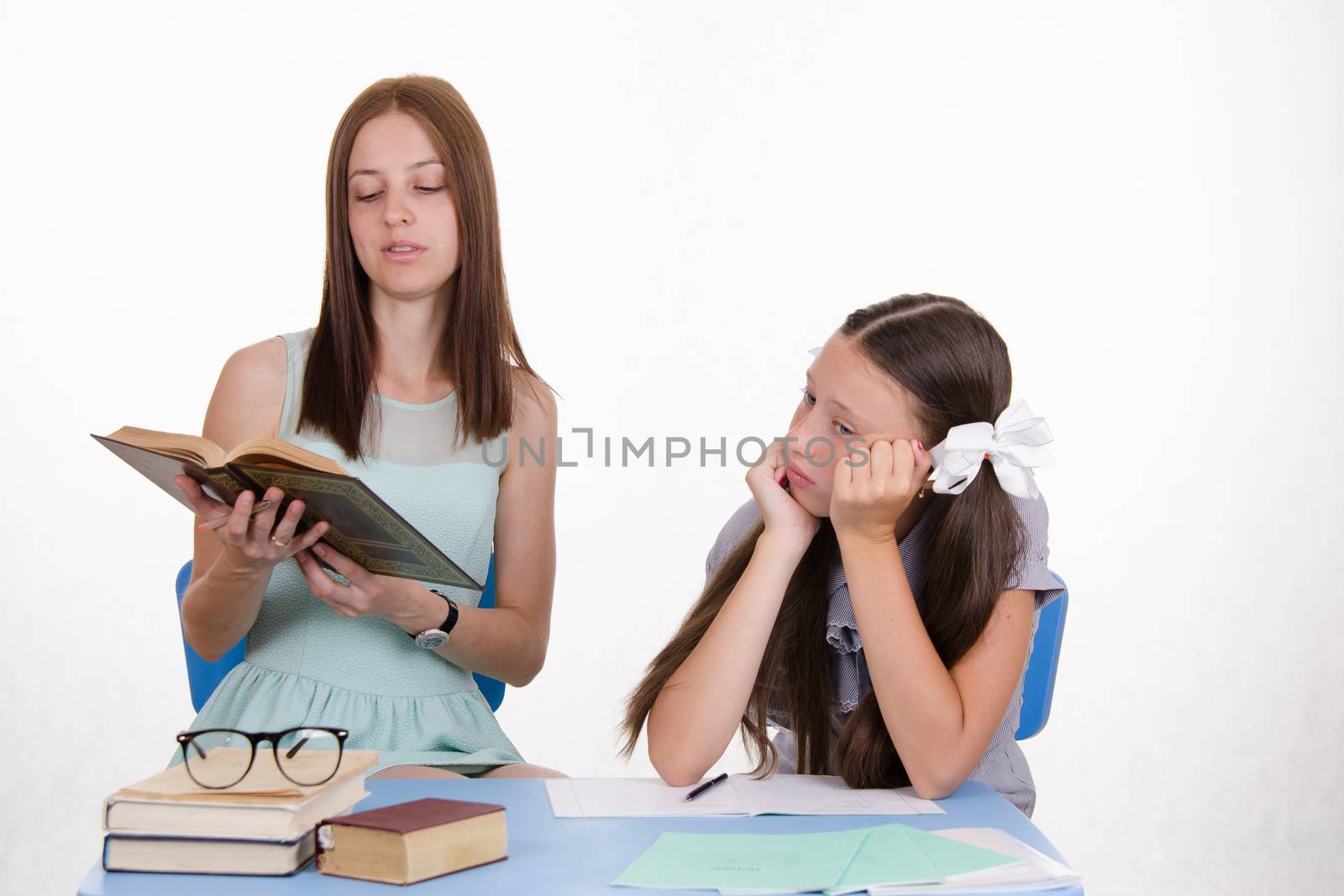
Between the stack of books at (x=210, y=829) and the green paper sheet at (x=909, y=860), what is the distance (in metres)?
0.48

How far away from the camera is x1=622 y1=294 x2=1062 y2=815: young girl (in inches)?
61.9

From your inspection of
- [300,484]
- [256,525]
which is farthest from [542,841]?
[256,525]

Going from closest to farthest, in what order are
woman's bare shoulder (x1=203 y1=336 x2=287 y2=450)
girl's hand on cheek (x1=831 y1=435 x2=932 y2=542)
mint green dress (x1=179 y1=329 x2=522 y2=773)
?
girl's hand on cheek (x1=831 y1=435 x2=932 y2=542) → mint green dress (x1=179 y1=329 x2=522 y2=773) → woman's bare shoulder (x1=203 y1=336 x2=287 y2=450)

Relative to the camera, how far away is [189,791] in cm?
110

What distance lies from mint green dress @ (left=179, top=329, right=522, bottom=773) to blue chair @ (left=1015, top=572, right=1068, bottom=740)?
86 centimetres

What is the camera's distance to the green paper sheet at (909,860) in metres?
1.14

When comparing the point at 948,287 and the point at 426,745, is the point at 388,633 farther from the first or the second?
the point at 948,287

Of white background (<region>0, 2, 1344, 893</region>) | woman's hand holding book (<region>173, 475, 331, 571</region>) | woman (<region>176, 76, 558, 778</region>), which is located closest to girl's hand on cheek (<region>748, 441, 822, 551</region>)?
woman (<region>176, 76, 558, 778</region>)

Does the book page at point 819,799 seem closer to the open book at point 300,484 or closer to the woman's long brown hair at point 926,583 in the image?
the woman's long brown hair at point 926,583

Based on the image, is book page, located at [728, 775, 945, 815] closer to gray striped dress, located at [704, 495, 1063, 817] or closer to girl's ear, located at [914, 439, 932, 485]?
gray striped dress, located at [704, 495, 1063, 817]

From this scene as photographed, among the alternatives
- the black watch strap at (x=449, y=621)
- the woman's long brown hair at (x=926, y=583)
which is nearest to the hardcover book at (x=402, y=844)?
the woman's long brown hair at (x=926, y=583)

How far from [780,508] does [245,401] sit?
3.00 feet

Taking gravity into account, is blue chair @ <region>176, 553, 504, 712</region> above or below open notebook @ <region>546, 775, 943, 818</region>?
above

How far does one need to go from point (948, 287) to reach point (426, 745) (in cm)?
244
